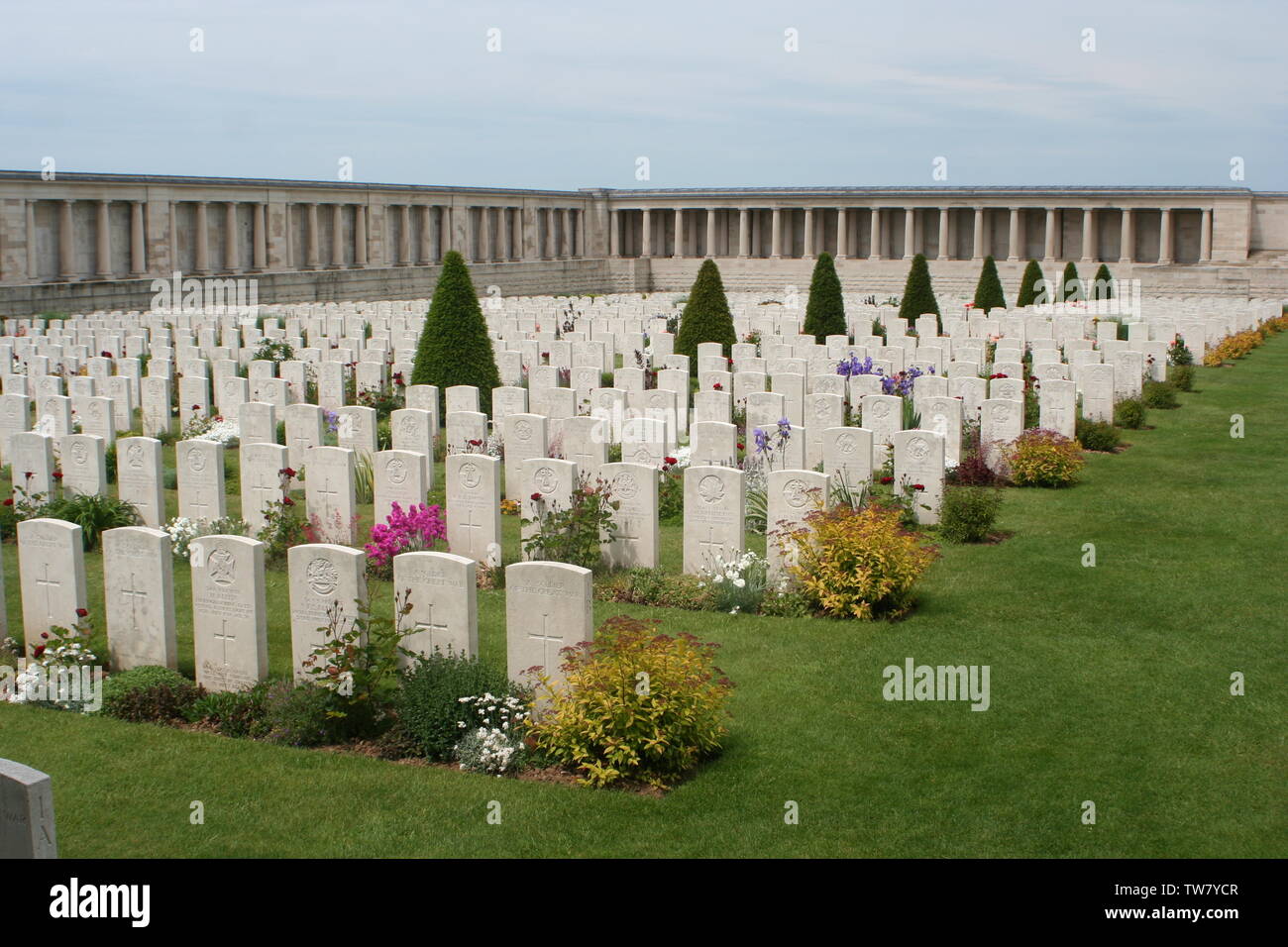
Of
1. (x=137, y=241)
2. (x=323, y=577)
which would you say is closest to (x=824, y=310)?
(x=323, y=577)

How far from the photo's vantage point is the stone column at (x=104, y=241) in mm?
42281

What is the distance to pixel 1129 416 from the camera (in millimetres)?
21281

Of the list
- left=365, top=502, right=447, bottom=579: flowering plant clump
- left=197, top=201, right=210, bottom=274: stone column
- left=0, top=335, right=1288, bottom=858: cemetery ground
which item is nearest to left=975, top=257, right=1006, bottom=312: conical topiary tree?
left=0, top=335, right=1288, bottom=858: cemetery ground

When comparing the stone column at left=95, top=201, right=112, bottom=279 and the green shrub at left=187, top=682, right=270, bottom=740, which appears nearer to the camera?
the green shrub at left=187, top=682, right=270, bottom=740

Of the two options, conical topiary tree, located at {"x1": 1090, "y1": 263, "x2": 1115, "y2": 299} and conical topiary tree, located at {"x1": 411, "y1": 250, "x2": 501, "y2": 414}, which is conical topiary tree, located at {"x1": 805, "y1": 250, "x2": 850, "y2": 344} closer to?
conical topiary tree, located at {"x1": 411, "y1": 250, "x2": 501, "y2": 414}

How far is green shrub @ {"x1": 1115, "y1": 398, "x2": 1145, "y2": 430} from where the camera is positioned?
21.3 m

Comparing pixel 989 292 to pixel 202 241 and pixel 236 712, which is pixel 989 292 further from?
pixel 236 712

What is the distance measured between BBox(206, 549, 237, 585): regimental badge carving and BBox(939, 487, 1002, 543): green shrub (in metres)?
7.75

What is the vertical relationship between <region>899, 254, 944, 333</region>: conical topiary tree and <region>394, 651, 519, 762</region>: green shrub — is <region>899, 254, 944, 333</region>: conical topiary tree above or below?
above

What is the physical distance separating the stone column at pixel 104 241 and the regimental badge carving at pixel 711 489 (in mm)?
35730

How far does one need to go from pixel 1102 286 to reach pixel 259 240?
31308mm

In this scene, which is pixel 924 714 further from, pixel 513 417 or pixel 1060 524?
pixel 513 417

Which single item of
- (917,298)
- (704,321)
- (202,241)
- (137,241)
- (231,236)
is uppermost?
Answer: (231,236)

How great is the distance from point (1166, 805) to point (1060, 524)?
7552 mm
